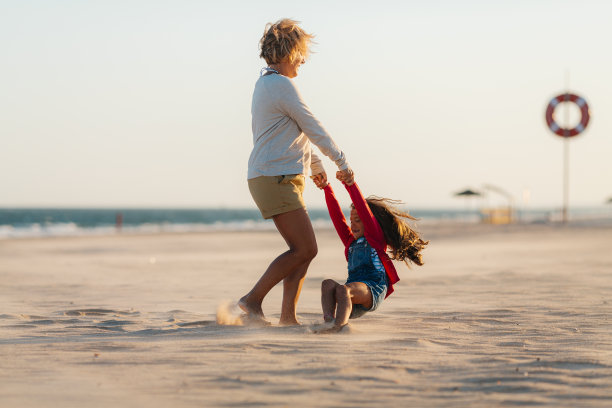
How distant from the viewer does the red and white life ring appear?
90.2 feet

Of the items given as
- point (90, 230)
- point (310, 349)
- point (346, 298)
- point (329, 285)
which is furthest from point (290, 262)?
point (90, 230)

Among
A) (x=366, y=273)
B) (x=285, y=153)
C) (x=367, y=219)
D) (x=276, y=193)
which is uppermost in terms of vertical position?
(x=285, y=153)

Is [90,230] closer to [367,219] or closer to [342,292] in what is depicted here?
[367,219]

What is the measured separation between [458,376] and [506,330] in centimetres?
160

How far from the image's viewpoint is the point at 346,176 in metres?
4.77

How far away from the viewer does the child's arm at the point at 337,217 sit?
519cm

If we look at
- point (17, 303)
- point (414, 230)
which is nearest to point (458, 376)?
point (414, 230)

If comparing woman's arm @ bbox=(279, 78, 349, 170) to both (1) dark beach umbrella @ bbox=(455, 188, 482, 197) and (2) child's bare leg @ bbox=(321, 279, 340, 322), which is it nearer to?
(2) child's bare leg @ bbox=(321, 279, 340, 322)

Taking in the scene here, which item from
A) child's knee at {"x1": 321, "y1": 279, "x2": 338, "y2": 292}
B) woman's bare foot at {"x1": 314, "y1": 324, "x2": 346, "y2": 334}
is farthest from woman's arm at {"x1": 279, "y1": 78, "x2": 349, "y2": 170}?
woman's bare foot at {"x1": 314, "y1": 324, "x2": 346, "y2": 334}

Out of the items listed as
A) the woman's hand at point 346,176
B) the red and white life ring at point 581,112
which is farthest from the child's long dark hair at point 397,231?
the red and white life ring at point 581,112

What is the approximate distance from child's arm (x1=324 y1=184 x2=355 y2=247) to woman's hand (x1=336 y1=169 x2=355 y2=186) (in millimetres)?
434

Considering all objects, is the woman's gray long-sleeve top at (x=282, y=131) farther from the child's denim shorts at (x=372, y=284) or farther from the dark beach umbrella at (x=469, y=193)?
the dark beach umbrella at (x=469, y=193)

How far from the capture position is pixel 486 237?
2073 centimetres

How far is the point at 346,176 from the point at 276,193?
17.1 inches
